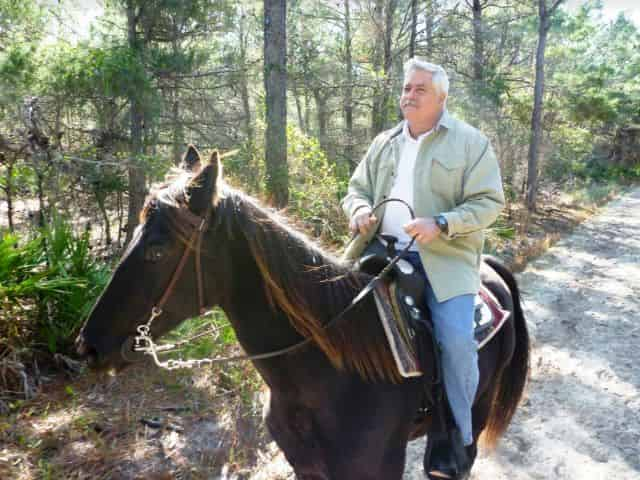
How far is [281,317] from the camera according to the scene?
6.77ft

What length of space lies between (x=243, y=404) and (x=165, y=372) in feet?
3.17

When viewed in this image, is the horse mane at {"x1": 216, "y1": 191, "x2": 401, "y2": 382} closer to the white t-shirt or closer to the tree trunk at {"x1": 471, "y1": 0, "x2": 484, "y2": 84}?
the white t-shirt

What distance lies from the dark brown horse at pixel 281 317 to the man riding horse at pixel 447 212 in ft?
0.82

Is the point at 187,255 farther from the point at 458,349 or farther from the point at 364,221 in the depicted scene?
the point at 458,349

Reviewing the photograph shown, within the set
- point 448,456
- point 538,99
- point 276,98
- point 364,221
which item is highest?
point 538,99

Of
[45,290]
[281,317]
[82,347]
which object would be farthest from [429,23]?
[82,347]

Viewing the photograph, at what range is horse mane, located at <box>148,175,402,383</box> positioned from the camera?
1877 millimetres

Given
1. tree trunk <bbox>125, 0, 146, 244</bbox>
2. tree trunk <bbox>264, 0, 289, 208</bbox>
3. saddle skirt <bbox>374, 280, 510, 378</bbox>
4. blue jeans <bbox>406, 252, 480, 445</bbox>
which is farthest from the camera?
tree trunk <bbox>264, 0, 289, 208</bbox>

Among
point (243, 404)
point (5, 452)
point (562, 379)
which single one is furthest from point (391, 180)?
point (562, 379)

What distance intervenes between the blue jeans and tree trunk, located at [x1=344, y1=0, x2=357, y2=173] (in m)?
8.72

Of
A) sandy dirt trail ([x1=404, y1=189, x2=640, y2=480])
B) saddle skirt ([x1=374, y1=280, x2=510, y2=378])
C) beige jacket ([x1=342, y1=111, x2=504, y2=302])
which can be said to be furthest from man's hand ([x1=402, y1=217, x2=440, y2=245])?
sandy dirt trail ([x1=404, y1=189, x2=640, y2=480])

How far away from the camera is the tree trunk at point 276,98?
7211 mm

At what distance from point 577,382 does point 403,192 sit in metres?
3.86

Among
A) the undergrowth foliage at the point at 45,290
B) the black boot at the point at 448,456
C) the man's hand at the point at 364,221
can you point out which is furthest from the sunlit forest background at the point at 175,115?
the black boot at the point at 448,456
